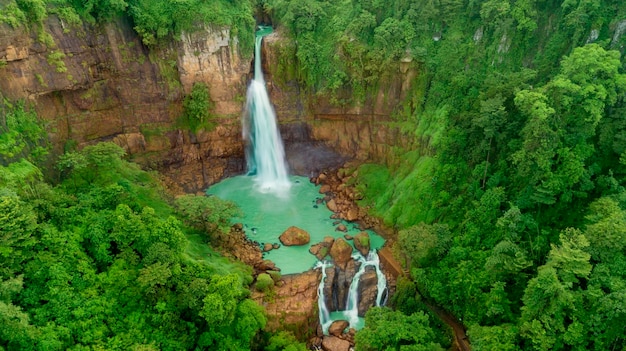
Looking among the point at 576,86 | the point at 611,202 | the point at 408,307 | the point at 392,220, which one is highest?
the point at 576,86

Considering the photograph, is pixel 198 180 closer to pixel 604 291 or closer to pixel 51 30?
pixel 51 30

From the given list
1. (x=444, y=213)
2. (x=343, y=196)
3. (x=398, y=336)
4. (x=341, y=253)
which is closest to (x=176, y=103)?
(x=343, y=196)

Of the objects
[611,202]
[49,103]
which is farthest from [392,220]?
[49,103]

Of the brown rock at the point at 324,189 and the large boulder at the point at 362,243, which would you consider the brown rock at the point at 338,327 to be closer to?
the large boulder at the point at 362,243

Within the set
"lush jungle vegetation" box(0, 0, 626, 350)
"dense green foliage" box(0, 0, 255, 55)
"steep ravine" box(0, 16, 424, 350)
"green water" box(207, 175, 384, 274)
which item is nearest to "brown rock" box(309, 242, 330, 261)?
"green water" box(207, 175, 384, 274)

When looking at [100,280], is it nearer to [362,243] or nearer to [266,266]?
[266,266]

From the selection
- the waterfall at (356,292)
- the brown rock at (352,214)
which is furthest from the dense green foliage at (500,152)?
the waterfall at (356,292)
